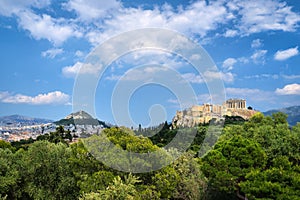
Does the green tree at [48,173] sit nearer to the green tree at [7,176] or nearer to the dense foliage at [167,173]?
the dense foliage at [167,173]

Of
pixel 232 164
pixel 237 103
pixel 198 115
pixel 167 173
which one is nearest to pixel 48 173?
pixel 167 173

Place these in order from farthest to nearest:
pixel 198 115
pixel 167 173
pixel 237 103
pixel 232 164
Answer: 1. pixel 237 103
2. pixel 198 115
3. pixel 232 164
4. pixel 167 173

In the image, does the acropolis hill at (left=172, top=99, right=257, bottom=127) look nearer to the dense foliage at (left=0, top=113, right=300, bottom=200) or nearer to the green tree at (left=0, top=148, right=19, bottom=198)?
the dense foliage at (left=0, top=113, right=300, bottom=200)

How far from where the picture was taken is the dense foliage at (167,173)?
14850mm

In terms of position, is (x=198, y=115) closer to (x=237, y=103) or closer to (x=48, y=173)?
(x=237, y=103)

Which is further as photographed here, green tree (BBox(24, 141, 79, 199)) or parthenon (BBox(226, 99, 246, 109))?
parthenon (BBox(226, 99, 246, 109))

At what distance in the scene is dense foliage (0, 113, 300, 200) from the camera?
14.9 meters

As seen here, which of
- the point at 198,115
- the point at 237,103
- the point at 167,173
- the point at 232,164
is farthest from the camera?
the point at 237,103

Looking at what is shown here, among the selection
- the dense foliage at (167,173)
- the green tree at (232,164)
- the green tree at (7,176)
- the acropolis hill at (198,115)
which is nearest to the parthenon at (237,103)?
the acropolis hill at (198,115)

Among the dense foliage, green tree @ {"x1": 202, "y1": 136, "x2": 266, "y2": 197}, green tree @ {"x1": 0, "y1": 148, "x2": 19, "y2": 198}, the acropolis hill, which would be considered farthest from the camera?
the acropolis hill

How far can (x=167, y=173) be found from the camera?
16.1 meters

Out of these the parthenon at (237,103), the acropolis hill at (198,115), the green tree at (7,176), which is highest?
the parthenon at (237,103)

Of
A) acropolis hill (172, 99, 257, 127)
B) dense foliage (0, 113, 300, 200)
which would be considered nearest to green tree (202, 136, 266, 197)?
dense foliage (0, 113, 300, 200)

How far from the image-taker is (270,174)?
1506cm
